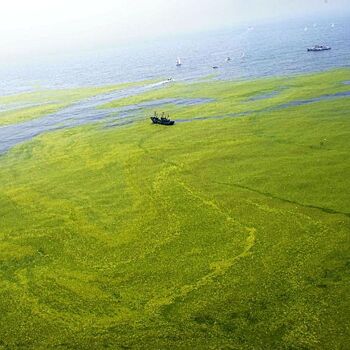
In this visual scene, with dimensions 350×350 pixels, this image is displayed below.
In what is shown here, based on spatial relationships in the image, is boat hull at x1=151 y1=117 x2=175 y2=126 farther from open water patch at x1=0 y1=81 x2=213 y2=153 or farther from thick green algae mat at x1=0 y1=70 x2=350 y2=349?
thick green algae mat at x1=0 y1=70 x2=350 y2=349

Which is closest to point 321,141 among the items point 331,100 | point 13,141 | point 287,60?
point 331,100

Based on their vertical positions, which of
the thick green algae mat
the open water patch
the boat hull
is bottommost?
the thick green algae mat

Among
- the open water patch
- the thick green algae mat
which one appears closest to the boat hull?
the open water patch

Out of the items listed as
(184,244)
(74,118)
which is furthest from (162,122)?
(184,244)

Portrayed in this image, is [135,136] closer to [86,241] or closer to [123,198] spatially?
[123,198]

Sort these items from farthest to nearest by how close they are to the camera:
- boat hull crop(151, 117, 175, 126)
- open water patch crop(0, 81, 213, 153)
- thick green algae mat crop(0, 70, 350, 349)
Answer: open water patch crop(0, 81, 213, 153) → boat hull crop(151, 117, 175, 126) → thick green algae mat crop(0, 70, 350, 349)

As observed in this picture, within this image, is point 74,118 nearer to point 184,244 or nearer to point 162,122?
point 162,122

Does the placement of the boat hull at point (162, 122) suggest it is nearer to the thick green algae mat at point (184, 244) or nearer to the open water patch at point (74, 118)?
the open water patch at point (74, 118)

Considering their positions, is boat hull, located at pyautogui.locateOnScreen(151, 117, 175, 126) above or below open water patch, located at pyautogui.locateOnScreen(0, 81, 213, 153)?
below
